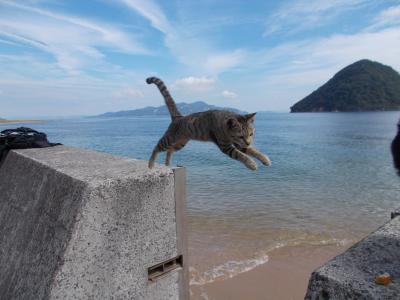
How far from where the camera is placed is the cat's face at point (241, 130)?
8.50ft

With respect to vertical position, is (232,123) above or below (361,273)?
above

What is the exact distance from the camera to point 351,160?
22.6 m

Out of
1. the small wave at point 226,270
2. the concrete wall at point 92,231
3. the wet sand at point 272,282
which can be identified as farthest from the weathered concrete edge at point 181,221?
the small wave at point 226,270

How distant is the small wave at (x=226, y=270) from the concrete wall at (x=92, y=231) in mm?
3207

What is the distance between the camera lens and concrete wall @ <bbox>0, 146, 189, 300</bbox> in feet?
8.90

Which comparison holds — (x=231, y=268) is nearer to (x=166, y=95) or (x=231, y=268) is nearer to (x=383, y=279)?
(x=166, y=95)

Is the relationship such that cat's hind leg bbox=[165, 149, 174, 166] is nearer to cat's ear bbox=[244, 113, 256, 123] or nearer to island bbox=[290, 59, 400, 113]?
cat's ear bbox=[244, 113, 256, 123]

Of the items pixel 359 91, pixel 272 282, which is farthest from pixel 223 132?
pixel 359 91

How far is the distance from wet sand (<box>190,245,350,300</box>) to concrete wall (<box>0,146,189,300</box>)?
2831mm

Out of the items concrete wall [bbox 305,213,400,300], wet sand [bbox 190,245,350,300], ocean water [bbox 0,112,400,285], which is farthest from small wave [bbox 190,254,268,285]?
concrete wall [bbox 305,213,400,300]

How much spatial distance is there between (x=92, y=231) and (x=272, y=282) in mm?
5036

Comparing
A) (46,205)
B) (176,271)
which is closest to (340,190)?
(176,271)

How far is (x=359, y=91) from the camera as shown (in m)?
74.8

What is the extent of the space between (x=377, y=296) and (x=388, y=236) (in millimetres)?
962
